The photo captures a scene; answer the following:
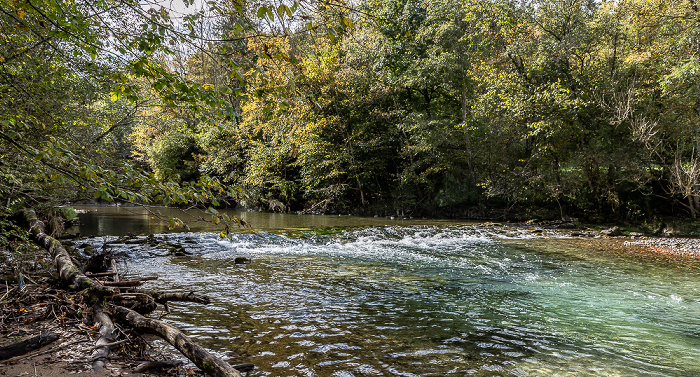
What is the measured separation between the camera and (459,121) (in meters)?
22.5

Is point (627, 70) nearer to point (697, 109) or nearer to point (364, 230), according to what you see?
point (697, 109)

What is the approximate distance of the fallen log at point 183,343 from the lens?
2.89 metres

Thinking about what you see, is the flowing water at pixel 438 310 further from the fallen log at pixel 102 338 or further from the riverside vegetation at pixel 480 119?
the riverside vegetation at pixel 480 119

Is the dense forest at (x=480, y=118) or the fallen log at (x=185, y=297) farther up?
the dense forest at (x=480, y=118)

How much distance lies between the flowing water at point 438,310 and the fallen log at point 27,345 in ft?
5.08

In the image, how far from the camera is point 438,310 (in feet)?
19.4

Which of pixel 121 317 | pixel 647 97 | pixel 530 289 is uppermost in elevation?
pixel 647 97

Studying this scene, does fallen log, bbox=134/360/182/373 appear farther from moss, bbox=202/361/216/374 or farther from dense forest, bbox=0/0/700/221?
dense forest, bbox=0/0/700/221

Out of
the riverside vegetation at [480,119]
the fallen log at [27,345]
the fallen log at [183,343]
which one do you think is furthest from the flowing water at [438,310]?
the riverside vegetation at [480,119]

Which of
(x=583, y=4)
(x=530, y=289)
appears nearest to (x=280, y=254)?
(x=530, y=289)

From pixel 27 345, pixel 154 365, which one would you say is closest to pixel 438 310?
pixel 154 365

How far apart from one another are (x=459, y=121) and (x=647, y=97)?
887 cm

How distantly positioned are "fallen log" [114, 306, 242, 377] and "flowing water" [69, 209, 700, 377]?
855 millimetres

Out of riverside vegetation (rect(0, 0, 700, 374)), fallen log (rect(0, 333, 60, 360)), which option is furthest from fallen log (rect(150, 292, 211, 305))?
riverside vegetation (rect(0, 0, 700, 374))
